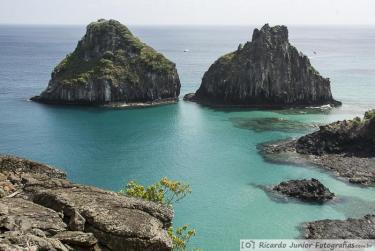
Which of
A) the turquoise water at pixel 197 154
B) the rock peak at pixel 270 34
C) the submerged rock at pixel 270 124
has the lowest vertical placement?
the turquoise water at pixel 197 154

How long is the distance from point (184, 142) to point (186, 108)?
45.2 meters

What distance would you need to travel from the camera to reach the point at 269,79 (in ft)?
570

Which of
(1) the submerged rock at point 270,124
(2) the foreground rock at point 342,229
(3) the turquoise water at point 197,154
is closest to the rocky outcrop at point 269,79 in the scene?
(3) the turquoise water at point 197,154

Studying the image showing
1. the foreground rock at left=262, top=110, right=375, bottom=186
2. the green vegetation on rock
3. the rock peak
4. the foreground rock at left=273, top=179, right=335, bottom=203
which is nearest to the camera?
the foreground rock at left=273, top=179, right=335, bottom=203

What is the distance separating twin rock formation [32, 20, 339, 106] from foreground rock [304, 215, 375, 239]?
3971 inches

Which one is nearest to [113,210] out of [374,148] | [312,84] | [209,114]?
[374,148]

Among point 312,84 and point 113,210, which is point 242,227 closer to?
point 113,210

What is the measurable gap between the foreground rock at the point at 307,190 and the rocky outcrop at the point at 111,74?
3779 inches

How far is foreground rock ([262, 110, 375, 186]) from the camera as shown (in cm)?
10469

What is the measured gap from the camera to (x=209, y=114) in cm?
15988

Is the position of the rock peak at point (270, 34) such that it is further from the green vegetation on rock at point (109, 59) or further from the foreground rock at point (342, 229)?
the foreground rock at point (342, 229)

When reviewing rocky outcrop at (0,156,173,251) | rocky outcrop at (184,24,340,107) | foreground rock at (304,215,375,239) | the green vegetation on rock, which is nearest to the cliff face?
foreground rock at (304,215,375,239)

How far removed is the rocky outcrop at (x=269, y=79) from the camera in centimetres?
17275

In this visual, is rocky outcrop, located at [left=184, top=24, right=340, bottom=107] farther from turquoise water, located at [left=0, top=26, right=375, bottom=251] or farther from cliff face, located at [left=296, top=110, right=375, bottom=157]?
cliff face, located at [left=296, top=110, right=375, bottom=157]
